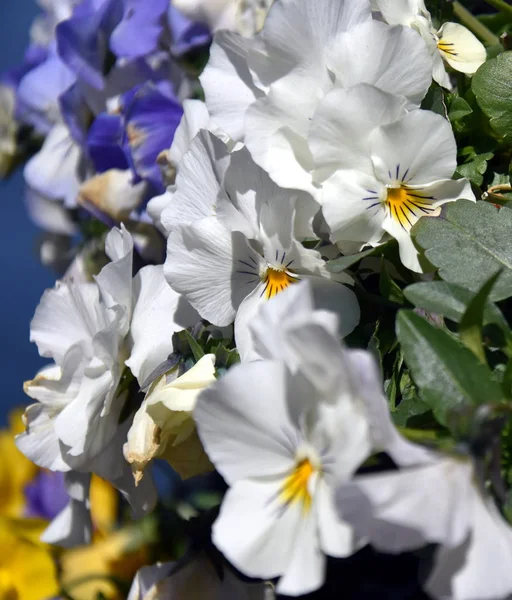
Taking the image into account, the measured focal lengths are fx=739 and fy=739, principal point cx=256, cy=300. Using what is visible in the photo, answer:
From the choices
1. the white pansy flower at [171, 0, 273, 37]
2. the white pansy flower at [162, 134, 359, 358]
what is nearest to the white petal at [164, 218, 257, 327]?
the white pansy flower at [162, 134, 359, 358]

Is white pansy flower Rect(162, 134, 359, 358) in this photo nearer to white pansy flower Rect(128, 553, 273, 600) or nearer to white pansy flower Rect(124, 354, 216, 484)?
white pansy flower Rect(124, 354, 216, 484)

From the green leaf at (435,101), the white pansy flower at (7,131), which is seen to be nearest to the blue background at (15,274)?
the white pansy flower at (7,131)

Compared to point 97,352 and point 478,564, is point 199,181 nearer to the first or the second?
point 97,352

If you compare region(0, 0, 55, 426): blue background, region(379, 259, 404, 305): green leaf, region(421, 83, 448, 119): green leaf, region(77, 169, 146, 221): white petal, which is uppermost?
region(421, 83, 448, 119): green leaf

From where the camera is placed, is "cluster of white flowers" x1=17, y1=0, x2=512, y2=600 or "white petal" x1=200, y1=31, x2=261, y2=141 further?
"white petal" x1=200, y1=31, x2=261, y2=141

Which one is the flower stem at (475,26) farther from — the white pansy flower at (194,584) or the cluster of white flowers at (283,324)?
the white pansy flower at (194,584)

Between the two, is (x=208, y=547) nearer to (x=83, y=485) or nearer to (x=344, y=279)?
(x=83, y=485)

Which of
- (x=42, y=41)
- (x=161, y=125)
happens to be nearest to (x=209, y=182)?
(x=161, y=125)
